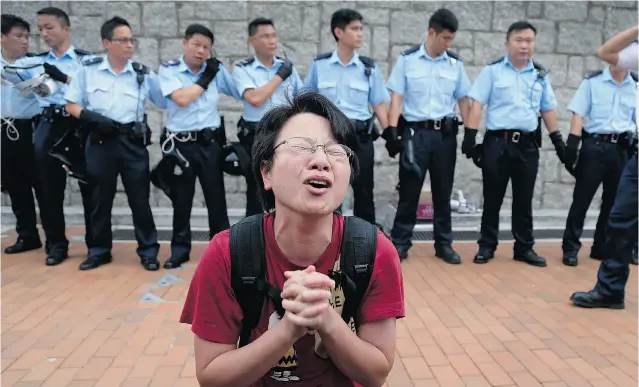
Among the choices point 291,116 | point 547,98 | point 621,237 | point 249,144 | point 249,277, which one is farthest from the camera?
point 547,98

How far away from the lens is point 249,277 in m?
1.55

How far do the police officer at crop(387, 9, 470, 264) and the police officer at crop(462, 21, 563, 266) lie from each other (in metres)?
0.21

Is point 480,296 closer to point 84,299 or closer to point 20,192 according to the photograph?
point 84,299

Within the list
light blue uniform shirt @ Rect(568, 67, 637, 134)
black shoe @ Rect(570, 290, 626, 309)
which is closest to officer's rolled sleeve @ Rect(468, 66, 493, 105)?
light blue uniform shirt @ Rect(568, 67, 637, 134)

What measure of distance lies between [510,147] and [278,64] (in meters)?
2.34

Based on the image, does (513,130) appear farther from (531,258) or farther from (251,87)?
(251,87)

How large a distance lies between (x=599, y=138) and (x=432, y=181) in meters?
1.58

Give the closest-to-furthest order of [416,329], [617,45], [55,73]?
[416,329], [617,45], [55,73]

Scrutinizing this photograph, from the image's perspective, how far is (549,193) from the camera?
700 cm

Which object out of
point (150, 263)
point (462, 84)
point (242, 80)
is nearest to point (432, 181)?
point (462, 84)

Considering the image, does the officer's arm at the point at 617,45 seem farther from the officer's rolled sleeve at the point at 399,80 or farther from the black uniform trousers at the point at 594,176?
the officer's rolled sleeve at the point at 399,80

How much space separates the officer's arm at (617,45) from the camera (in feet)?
11.7

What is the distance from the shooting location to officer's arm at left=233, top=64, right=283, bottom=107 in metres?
4.76

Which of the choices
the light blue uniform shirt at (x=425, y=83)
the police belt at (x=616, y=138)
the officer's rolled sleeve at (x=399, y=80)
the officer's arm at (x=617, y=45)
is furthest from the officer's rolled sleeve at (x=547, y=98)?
the officer's rolled sleeve at (x=399, y=80)
